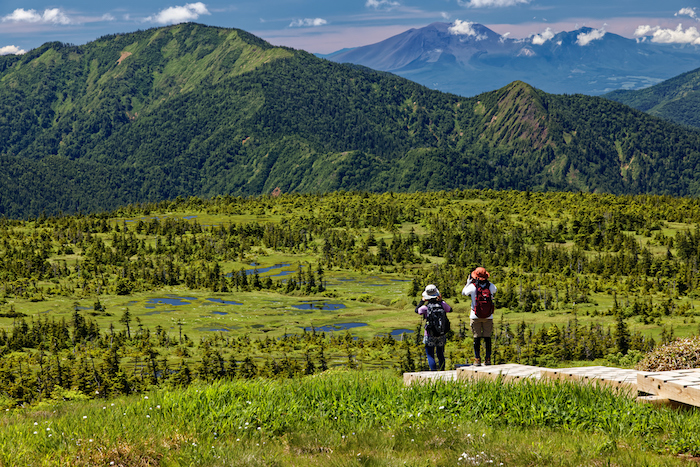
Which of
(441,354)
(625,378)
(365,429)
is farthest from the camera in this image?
(441,354)

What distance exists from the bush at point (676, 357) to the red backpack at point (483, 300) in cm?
522

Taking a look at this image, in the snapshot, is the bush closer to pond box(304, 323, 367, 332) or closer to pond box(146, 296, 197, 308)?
pond box(304, 323, 367, 332)

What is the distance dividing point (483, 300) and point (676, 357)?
6.08 m

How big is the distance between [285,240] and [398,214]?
129ft

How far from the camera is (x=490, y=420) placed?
516 inches

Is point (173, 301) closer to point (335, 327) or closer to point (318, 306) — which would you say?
point (318, 306)

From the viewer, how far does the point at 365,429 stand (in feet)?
42.0

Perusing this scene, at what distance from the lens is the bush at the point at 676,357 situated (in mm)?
19562

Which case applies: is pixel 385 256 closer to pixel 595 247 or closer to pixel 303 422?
pixel 595 247

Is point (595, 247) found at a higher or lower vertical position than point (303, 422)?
lower

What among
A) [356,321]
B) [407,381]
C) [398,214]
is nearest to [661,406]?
[407,381]

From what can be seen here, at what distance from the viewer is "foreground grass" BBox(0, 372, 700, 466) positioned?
11.3 m

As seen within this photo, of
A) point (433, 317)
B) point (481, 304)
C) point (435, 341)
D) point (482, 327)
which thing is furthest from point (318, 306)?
point (481, 304)

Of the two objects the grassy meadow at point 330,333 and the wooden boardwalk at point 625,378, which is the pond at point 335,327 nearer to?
the grassy meadow at point 330,333
